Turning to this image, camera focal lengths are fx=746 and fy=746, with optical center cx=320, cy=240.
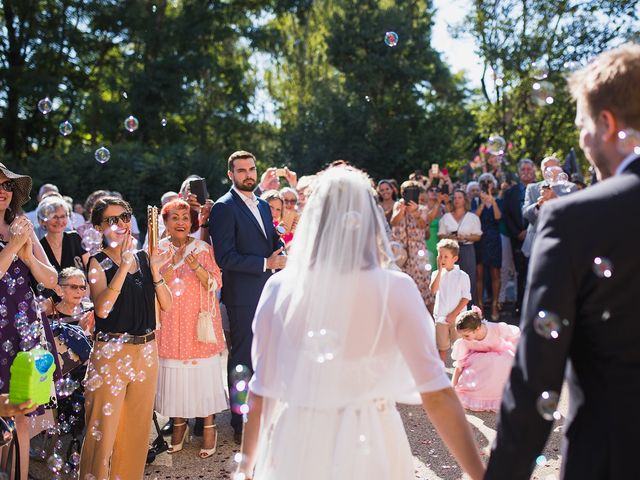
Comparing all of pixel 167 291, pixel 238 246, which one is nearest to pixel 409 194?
A: pixel 238 246

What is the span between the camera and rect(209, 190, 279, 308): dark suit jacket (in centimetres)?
613

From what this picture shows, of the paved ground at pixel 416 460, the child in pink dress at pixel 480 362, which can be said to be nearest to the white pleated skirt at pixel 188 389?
the paved ground at pixel 416 460

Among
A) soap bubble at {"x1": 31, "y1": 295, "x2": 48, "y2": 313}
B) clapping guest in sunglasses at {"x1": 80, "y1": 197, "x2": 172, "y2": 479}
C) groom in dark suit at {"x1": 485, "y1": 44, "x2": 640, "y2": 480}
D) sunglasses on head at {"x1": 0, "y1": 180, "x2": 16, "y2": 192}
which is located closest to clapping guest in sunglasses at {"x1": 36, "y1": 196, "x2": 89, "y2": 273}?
soap bubble at {"x1": 31, "y1": 295, "x2": 48, "y2": 313}

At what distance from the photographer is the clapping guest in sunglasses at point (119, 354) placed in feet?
14.8

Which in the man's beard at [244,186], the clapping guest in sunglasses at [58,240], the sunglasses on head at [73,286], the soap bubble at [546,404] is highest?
the man's beard at [244,186]

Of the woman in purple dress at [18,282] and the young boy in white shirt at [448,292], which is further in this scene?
the young boy in white shirt at [448,292]

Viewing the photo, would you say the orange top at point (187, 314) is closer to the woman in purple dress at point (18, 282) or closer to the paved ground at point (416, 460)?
the paved ground at point (416, 460)

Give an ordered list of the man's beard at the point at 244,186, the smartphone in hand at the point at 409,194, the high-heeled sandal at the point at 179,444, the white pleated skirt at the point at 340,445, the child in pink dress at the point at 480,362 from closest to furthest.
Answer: the white pleated skirt at the point at 340,445, the high-heeled sandal at the point at 179,444, the man's beard at the point at 244,186, the child in pink dress at the point at 480,362, the smartphone in hand at the point at 409,194

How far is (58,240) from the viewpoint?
6.54 m

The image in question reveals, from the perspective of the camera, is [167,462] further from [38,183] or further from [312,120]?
[312,120]

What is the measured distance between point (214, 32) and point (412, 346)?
70.3 feet

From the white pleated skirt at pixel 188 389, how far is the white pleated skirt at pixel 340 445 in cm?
332

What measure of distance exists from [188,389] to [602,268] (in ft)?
14.5

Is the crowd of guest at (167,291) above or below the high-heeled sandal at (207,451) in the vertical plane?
above
